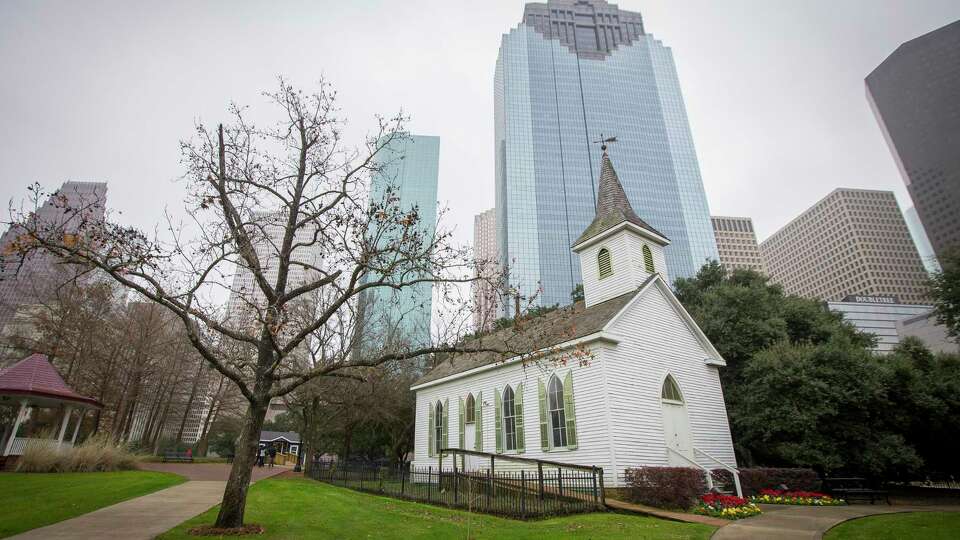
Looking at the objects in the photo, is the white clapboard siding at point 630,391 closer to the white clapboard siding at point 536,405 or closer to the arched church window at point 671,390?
the white clapboard siding at point 536,405

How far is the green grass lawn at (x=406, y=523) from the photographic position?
9.06m

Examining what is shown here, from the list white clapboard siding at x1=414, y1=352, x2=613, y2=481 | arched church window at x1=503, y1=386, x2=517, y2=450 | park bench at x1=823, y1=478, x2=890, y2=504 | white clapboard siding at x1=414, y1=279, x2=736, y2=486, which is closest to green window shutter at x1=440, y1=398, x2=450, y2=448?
white clapboard siding at x1=414, y1=352, x2=613, y2=481

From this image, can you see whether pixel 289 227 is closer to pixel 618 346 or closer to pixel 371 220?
pixel 371 220

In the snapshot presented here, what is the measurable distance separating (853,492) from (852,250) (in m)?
169

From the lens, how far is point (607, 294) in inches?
790

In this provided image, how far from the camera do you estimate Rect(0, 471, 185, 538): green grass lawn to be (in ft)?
29.9

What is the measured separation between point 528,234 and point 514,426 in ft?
285

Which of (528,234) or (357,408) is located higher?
(528,234)

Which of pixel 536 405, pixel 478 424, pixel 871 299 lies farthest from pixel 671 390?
pixel 871 299

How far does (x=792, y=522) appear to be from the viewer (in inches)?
427

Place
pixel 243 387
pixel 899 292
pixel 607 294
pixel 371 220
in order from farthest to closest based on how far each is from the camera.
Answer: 1. pixel 899 292
2. pixel 607 294
3. pixel 371 220
4. pixel 243 387

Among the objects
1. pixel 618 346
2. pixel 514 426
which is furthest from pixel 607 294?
pixel 514 426

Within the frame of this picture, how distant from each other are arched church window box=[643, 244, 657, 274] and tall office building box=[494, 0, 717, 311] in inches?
2787

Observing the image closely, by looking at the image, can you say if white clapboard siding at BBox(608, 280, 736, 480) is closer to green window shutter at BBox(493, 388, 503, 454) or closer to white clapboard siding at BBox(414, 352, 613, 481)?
white clapboard siding at BBox(414, 352, 613, 481)
